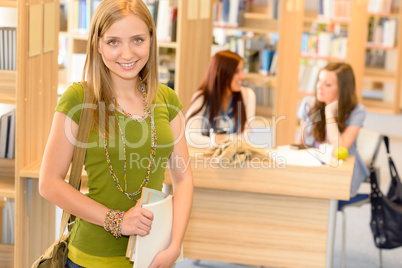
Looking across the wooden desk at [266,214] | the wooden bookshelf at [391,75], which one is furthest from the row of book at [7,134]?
the wooden bookshelf at [391,75]

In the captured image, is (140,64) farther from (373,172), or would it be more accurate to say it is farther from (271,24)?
(271,24)

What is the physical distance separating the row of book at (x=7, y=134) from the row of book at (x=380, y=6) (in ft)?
26.8

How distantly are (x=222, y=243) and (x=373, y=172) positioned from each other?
1.13 m

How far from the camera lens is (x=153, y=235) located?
5.65 feet

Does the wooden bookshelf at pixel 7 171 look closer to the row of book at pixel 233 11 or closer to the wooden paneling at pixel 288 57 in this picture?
the wooden paneling at pixel 288 57

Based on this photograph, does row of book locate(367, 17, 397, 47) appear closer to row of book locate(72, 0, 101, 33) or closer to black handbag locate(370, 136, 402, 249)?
row of book locate(72, 0, 101, 33)

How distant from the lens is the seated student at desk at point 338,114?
3734 millimetres

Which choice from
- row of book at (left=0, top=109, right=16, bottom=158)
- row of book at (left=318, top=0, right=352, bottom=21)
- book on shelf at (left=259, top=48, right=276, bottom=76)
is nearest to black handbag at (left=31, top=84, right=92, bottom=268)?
row of book at (left=0, top=109, right=16, bottom=158)

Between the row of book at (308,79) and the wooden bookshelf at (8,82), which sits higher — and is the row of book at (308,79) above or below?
below

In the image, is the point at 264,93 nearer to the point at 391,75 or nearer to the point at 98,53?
the point at 391,75

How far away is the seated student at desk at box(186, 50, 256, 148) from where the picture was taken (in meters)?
3.95

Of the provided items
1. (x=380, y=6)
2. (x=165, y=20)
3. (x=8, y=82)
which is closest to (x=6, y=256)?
(x=8, y=82)

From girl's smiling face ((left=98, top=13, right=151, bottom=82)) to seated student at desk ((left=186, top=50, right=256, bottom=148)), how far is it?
2.14 meters

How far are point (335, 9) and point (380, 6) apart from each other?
5.55 feet
